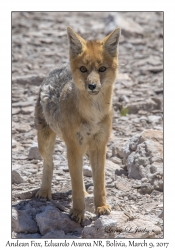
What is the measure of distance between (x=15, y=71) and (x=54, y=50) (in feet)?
8.37

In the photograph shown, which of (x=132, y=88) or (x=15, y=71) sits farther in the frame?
(x=15, y=71)

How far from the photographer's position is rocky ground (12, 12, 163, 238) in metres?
8.92

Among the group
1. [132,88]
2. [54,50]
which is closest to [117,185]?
[132,88]

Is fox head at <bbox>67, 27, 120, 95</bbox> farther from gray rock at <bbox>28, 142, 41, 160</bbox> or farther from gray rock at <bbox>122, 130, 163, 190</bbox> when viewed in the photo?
gray rock at <bbox>28, 142, 41, 160</bbox>

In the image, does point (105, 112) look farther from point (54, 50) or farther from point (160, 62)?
point (54, 50)

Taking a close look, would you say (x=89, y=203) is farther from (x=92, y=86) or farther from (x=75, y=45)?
(x=75, y=45)

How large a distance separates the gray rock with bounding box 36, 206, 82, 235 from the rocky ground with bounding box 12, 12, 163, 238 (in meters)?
0.02

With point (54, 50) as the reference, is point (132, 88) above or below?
below

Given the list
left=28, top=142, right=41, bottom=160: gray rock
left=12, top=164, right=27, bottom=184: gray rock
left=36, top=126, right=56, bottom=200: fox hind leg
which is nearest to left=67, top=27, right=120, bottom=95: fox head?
left=36, top=126, right=56, bottom=200: fox hind leg

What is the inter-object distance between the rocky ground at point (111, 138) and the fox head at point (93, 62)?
2.03 m

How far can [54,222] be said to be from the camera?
8883 mm

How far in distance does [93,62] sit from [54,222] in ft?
8.25

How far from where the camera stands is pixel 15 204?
32.1 feet

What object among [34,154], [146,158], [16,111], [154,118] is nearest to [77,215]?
[146,158]
